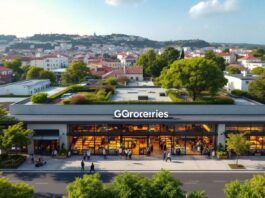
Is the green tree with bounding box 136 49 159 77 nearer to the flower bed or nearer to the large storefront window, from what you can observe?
the large storefront window

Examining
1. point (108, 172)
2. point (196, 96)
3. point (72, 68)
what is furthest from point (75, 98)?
point (72, 68)

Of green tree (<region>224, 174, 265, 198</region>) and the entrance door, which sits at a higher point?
green tree (<region>224, 174, 265, 198</region>)

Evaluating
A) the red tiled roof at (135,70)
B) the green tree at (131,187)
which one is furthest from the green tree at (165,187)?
the red tiled roof at (135,70)

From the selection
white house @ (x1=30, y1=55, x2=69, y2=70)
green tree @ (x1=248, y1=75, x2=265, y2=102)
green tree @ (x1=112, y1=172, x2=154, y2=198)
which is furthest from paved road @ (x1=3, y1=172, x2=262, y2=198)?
white house @ (x1=30, y1=55, x2=69, y2=70)

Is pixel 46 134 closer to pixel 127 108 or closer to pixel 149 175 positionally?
pixel 127 108

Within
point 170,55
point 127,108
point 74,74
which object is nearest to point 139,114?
point 127,108
